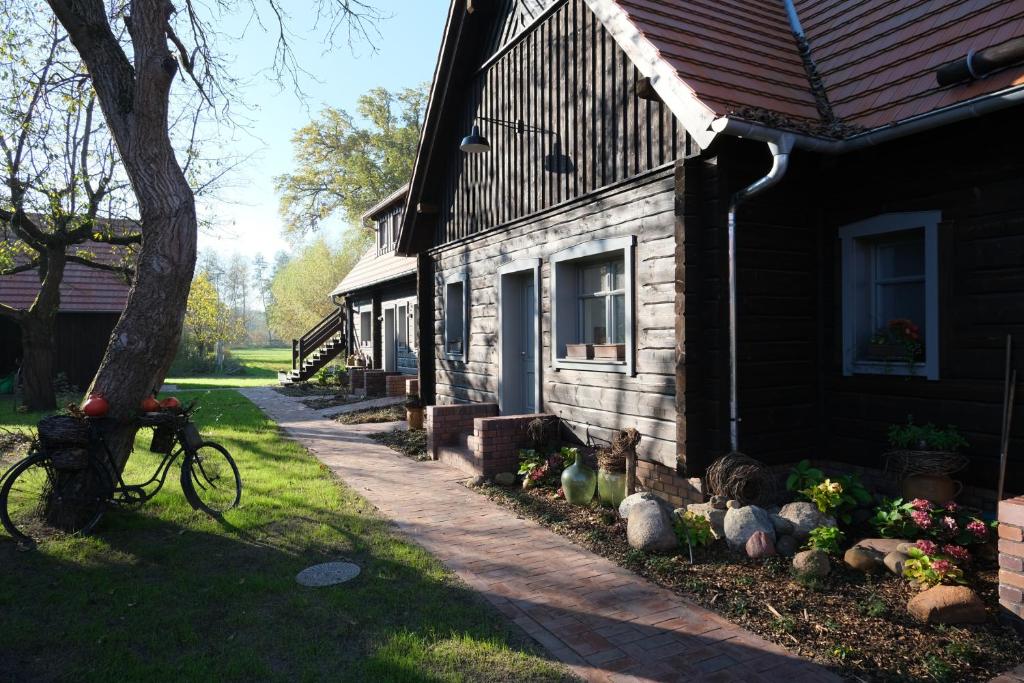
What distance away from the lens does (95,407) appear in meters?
5.71

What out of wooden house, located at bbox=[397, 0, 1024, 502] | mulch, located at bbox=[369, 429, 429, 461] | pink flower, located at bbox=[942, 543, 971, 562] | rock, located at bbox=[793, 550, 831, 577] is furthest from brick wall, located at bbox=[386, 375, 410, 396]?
pink flower, located at bbox=[942, 543, 971, 562]

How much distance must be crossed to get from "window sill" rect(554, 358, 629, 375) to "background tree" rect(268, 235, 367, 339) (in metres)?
31.9

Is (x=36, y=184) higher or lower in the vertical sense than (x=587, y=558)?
higher

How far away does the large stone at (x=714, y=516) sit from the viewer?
5254 mm

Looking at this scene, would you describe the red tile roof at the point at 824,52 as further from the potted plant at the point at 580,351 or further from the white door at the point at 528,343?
the white door at the point at 528,343

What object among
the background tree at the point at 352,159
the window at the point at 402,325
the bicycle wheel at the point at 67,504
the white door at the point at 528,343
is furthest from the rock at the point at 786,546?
the background tree at the point at 352,159

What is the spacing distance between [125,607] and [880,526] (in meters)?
5.49

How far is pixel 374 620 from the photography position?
403cm

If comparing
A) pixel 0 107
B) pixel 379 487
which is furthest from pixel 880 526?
pixel 0 107

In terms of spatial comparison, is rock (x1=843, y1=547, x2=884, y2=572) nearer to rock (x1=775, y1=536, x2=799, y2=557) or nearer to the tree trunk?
rock (x1=775, y1=536, x2=799, y2=557)

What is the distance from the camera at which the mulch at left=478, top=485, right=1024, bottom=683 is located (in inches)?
135

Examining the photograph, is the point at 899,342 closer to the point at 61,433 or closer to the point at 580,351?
the point at 580,351

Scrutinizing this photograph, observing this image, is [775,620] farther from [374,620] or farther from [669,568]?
[374,620]

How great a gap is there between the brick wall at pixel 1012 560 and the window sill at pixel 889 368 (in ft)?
6.26
